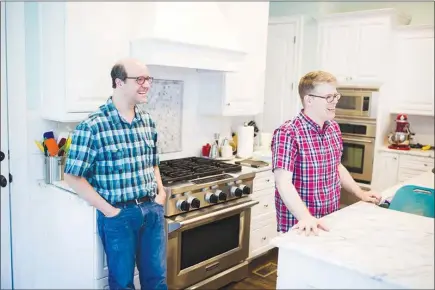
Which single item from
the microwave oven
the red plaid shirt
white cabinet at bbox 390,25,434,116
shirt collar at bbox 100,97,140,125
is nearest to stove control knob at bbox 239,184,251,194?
the red plaid shirt

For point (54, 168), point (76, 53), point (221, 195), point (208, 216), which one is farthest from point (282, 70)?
point (54, 168)

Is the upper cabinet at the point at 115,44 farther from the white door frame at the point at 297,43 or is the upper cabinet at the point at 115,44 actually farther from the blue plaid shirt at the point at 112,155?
the white door frame at the point at 297,43

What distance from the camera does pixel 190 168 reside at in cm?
288

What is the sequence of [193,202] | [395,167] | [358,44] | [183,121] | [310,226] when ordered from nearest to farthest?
1. [310,226]
2. [193,202]
3. [183,121]
4. [395,167]
5. [358,44]

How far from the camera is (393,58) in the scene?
4160mm

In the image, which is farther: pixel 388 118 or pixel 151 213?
pixel 388 118

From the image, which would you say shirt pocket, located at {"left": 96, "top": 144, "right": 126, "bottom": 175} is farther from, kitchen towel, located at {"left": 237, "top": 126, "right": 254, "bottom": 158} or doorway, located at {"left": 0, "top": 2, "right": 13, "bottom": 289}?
kitchen towel, located at {"left": 237, "top": 126, "right": 254, "bottom": 158}

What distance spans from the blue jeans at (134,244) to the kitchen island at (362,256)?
97 cm

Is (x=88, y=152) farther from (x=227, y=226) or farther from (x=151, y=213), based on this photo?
(x=227, y=226)

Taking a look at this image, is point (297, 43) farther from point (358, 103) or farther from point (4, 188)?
point (4, 188)

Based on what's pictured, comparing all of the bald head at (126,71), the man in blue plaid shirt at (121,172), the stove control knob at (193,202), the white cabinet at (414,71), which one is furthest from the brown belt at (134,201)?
the white cabinet at (414,71)

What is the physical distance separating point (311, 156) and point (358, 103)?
2579mm

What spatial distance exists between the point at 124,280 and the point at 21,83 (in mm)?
1298

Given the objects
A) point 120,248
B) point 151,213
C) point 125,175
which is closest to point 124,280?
point 120,248
